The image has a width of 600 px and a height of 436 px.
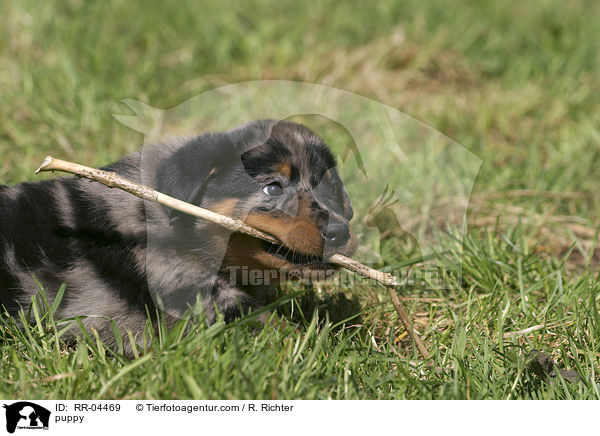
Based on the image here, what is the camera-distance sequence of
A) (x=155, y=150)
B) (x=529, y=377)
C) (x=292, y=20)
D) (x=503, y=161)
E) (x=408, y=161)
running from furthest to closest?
(x=292, y=20) → (x=503, y=161) → (x=408, y=161) → (x=155, y=150) → (x=529, y=377)

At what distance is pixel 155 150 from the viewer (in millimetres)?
3471

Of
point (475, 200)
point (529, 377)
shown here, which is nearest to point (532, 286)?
point (529, 377)

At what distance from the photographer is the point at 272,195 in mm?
3135

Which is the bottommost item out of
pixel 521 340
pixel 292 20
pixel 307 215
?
pixel 521 340

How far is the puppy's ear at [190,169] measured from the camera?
9.94 feet

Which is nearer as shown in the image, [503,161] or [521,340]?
[521,340]

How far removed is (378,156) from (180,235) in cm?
248

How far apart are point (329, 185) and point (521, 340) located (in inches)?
46.7

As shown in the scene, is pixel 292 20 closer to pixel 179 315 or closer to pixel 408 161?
pixel 408 161

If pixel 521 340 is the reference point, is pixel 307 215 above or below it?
above
